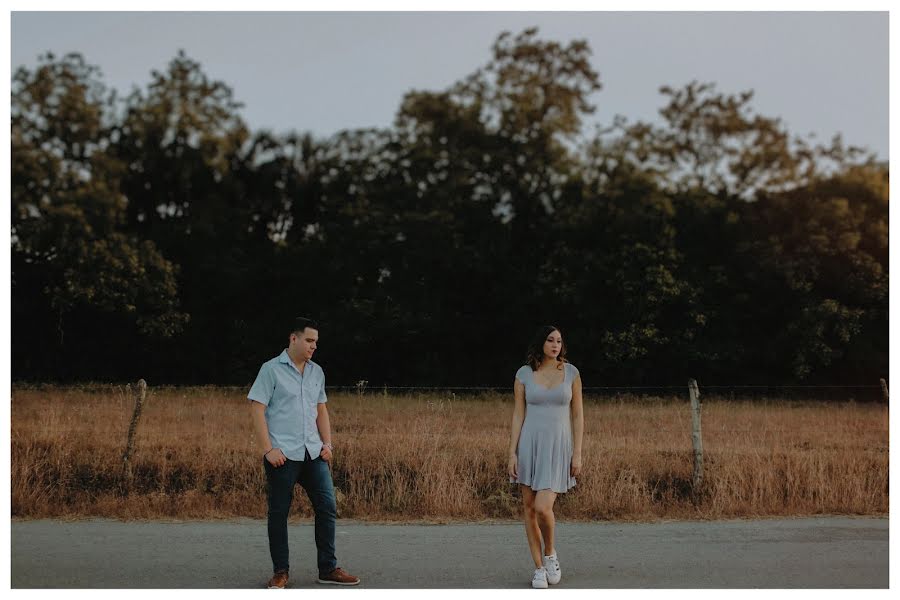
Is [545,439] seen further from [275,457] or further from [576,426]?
[275,457]

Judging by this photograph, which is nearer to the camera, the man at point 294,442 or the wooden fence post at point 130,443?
the man at point 294,442

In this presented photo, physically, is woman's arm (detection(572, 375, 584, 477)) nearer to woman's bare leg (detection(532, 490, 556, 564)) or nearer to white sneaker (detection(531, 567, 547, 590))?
woman's bare leg (detection(532, 490, 556, 564))

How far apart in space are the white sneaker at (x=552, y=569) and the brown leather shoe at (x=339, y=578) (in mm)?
1261

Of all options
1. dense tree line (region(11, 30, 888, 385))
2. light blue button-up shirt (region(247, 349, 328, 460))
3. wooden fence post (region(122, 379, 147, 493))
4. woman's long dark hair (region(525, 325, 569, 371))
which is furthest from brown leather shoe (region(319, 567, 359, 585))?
dense tree line (region(11, 30, 888, 385))

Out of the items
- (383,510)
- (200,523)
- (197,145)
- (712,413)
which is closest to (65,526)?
(200,523)

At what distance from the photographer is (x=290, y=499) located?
6031 mm

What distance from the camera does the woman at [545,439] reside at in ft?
20.2

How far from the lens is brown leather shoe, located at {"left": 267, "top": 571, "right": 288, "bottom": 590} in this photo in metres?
5.94

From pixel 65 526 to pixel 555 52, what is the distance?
31488 mm

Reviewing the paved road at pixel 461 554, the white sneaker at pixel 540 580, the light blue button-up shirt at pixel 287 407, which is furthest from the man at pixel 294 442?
the white sneaker at pixel 540 580

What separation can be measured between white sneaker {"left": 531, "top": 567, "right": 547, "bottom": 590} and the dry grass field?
9.09 feet

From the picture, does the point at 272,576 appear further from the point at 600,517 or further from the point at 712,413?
the point at 712,413

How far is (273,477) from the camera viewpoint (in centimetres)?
600

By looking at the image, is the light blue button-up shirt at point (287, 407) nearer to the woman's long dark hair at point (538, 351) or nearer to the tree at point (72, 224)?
the woman's long dark hair at point (538, 351)
